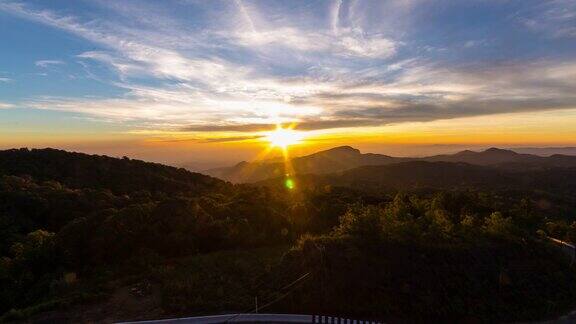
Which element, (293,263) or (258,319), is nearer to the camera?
(258,319)

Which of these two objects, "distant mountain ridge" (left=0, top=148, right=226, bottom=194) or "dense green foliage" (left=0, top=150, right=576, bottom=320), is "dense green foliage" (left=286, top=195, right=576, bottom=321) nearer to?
"dense green foliage" (left=0, top=150, right=576, bottom=320)

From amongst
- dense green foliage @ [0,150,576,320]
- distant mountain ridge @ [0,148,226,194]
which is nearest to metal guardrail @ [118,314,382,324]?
dense green foliage @ [0,150,576,320]

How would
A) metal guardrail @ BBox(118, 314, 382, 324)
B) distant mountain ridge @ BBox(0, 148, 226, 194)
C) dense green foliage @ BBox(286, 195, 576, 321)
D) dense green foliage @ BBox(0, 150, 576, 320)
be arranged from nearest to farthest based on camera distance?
metal guardrail @ BBox(118, 314, 382, 324), dense green foliage @ BBox(286, 195, 576, 321), dense green foliage @ BBox(0, 150, 576, 320), distant mountain ridge @ BBox(0, 148, 226, 194)

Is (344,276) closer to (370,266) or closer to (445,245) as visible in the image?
(370,266)

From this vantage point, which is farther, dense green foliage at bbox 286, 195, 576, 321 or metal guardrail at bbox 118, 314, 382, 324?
dense green foliage at bbox 286, 195, 576, 321

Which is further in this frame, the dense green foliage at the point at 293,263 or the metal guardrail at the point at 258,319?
the dense green foliage at the point at 293,263

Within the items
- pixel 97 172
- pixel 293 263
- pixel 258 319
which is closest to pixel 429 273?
pixel 293 263

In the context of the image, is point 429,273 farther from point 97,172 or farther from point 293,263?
point 97,172

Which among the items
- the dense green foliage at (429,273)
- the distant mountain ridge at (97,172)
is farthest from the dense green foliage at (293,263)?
the distant mountain ridge at (97,172)

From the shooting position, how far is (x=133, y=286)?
17453mm

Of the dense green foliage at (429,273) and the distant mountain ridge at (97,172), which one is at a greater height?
the distant mountain ridge at (97,172)

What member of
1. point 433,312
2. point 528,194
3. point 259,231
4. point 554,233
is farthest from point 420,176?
point 433,312

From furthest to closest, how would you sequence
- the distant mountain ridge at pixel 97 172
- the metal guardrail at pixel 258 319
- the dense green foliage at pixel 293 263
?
the distant mountain ridge at pixel 97 172 < the dense green foliage at pixel 293 263 < the metal guardrail at pixel 258 319

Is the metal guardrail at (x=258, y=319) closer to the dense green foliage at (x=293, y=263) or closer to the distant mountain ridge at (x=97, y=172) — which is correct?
the dense green foliage at (x=293, y=263)
